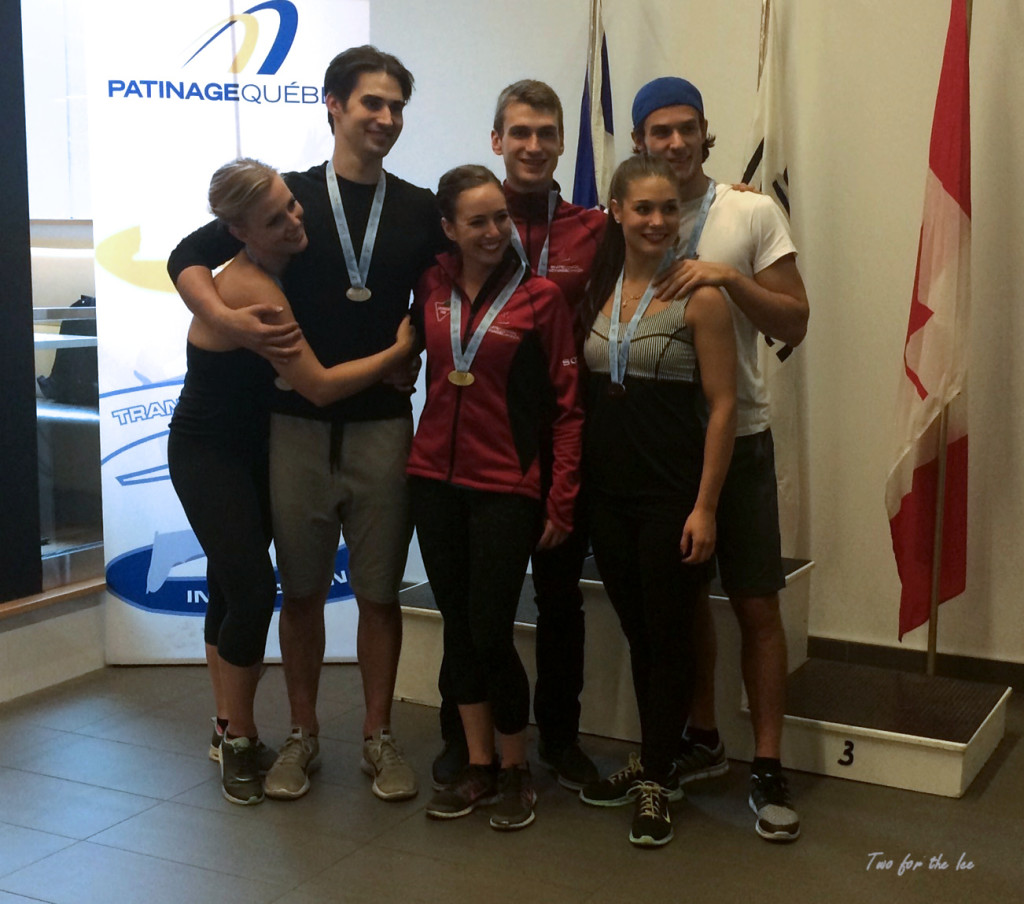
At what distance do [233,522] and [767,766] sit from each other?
1.40 metres

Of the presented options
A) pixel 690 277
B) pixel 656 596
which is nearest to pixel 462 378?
pixel 690 277

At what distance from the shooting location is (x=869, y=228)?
3863 mm

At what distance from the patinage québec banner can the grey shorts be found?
1.28m

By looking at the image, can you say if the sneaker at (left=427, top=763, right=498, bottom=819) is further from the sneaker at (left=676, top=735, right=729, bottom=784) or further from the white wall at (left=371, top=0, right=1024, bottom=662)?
the white wall at (left=371, top=0, right=1024, bottom=662)

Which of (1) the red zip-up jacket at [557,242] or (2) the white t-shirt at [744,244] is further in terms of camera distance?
(1) the red zip-up jacket at [557,242]

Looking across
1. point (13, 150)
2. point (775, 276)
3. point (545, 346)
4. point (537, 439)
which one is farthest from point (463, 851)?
point (13, 150)

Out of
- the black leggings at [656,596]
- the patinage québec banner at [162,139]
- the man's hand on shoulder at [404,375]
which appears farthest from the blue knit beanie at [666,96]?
the patinage québec banner at [162,139]

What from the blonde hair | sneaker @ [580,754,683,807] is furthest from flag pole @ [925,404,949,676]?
the blonde hair

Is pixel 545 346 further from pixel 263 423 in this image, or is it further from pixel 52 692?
pixel 52 692

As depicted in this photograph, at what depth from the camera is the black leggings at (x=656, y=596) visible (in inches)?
104

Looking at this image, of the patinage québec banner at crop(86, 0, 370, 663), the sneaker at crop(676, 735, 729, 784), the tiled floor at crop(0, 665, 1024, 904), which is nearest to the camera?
the tiled floor at crop(0, 665, 1024, 904)

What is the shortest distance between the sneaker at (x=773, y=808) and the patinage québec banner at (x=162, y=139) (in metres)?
2.19

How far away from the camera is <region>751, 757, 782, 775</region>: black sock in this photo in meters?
2.83

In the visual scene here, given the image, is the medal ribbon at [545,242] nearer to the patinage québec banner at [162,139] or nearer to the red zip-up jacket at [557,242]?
the red zip-up jacket at [557,242]
